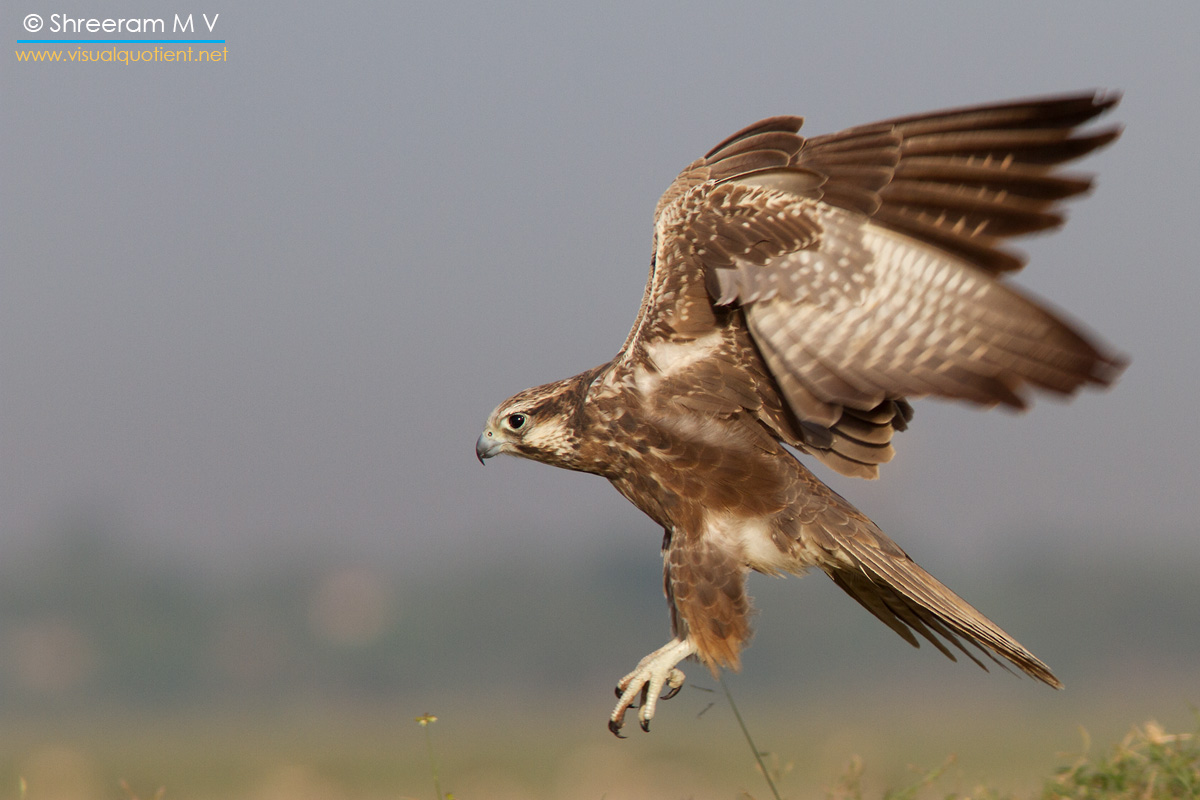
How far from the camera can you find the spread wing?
4660 mm

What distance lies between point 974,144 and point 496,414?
103 inches

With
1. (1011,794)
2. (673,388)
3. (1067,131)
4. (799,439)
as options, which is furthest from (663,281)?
(1011,794)

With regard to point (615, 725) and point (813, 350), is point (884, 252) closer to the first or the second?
point (813, 350)

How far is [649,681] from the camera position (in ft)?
17.4

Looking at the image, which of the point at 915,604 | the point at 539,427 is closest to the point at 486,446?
the point at 539,427

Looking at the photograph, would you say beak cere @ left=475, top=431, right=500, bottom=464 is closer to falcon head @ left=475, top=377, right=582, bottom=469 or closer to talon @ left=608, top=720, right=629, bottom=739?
falcon head @ left=475, top=377, right=582, bottom=469

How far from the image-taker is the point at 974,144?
4887 millimetres

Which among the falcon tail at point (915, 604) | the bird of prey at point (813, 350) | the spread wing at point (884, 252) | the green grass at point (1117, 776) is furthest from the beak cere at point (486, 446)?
the green grass at point (1117, 776)

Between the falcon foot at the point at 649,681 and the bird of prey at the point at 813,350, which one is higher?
the bird of prey at the point at 813,350

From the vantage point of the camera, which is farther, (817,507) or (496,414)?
(496,414)

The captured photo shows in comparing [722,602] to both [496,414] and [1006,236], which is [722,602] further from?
[1006,236]

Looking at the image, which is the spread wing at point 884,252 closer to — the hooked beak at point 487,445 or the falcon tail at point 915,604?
the falcon tail at point 915,604

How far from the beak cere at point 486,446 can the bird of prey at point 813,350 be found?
0.70ft

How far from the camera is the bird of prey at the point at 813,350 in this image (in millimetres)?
4719
